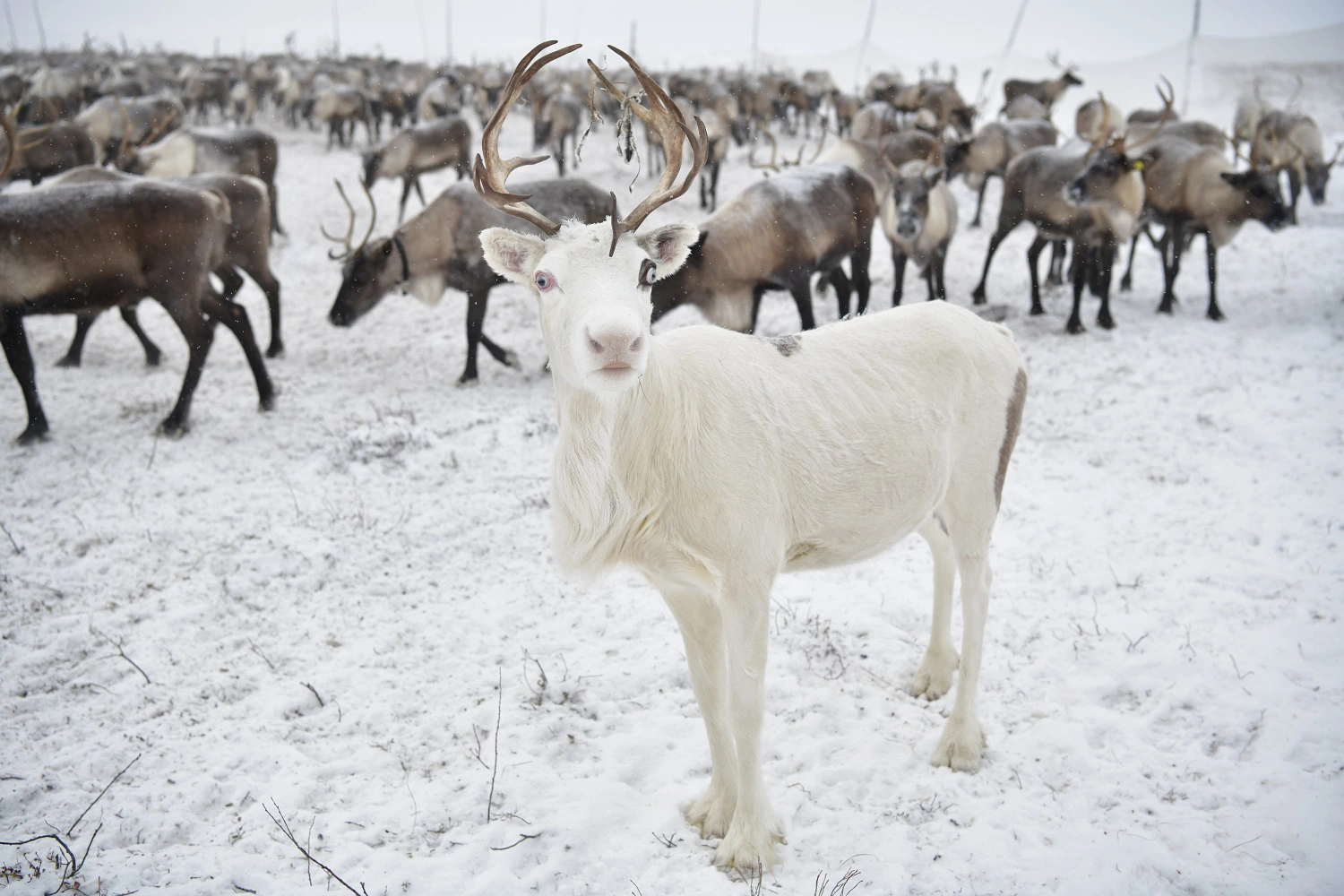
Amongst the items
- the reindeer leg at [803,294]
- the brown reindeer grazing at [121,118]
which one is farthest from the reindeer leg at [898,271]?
the brown reindeer grazing at [121,118]

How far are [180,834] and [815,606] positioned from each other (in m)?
3.04

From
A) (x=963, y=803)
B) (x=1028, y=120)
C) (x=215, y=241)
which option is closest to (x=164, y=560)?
(x=215, y=241)

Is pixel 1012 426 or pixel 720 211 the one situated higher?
pixel 720 211

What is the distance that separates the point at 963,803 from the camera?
3016 mm

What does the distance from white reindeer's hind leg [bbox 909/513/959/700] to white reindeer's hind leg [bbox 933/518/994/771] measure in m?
0.33

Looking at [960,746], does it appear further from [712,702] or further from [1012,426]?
[1012,426]

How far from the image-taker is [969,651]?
3.26 m

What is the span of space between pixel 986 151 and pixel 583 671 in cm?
1243

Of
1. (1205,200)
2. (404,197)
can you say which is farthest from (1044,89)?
(404,197)

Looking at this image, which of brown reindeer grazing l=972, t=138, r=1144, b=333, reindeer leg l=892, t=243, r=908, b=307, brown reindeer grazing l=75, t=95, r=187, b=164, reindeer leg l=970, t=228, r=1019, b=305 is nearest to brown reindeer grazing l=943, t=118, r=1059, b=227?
brown reindeer grazing l=972, t=138, r=1144, b=333

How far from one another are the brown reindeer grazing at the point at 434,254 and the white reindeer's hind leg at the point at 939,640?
563 cm

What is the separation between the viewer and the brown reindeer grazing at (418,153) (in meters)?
14.2

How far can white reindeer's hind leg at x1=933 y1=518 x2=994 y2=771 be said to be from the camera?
319 cm

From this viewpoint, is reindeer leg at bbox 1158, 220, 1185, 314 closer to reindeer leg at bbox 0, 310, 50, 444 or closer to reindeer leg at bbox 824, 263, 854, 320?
reindeer leg at bbox 824, 263, 854, 320
